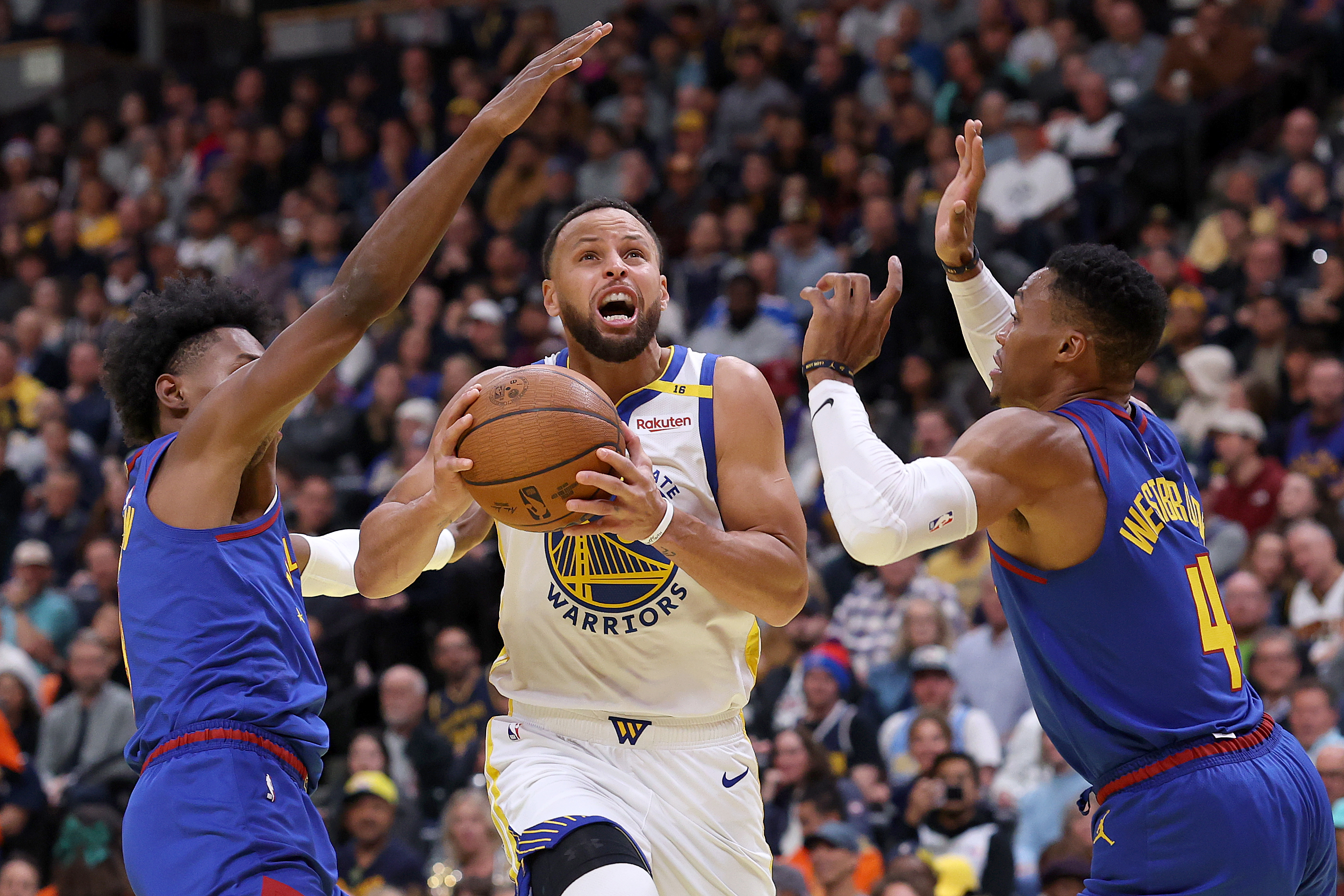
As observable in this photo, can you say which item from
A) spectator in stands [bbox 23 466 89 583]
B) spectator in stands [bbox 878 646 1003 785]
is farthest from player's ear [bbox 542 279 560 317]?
spectator in stands [bbox 23 466 89 583]

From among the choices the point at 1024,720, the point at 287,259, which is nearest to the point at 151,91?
the point at 287,259

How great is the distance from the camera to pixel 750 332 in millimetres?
11875

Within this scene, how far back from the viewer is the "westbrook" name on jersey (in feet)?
12.5

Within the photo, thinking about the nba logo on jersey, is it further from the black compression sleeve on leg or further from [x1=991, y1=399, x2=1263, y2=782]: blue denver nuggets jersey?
[x1=991, y1=399, x2=1263, y2=782]: blue denver nuggets jersey

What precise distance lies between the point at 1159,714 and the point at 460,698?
6548mm

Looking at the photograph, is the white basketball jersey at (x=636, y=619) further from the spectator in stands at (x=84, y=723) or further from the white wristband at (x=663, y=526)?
the spectator in stands at (x=84, y=723)

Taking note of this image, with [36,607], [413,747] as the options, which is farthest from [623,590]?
[36,607]

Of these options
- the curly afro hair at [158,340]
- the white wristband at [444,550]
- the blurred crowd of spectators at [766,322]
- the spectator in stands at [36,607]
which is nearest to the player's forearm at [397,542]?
the white wristband at [444,550]

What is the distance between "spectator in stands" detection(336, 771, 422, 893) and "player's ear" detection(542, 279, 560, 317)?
471cm

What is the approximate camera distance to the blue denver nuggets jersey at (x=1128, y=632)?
3.75m

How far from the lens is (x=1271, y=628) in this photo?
8039 mm

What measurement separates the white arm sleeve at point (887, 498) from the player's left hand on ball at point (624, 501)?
0.46 m

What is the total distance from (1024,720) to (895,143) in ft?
21.1

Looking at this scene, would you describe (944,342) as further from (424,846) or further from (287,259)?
(287,259)
